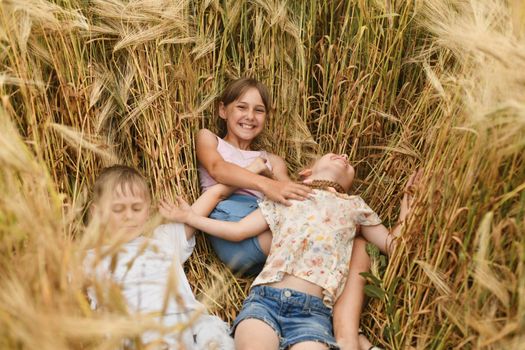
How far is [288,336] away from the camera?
1.80 m

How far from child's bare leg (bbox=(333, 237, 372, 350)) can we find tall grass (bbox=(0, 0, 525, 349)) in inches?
2.3

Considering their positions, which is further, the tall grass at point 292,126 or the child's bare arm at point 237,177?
the child's bare arm at point 237,177

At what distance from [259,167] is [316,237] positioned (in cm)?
41

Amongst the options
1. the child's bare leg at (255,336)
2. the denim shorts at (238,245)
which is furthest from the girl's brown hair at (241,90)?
the child's bare leg at (255,336)

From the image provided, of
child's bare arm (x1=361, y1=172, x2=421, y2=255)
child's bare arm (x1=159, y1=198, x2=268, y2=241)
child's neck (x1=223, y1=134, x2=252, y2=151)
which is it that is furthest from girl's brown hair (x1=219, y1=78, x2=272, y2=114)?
child's bare arm (x1=361, y1=172, x2=421, y2=255)

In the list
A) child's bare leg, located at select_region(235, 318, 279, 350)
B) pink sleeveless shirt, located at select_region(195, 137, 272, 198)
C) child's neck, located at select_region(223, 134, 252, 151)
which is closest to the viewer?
child's bare leg, located at select_region(235, 318, 279, 350)

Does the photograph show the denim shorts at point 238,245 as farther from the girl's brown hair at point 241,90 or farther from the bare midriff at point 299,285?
the girl's brown hair at point 241,90

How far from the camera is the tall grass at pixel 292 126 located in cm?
116

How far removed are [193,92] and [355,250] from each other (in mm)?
787

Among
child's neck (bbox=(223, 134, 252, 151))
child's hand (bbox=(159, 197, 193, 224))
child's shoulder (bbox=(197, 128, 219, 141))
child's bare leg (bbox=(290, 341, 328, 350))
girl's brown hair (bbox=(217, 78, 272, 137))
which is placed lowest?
child's bare leg (bbox=(290, 341, 328, 350))

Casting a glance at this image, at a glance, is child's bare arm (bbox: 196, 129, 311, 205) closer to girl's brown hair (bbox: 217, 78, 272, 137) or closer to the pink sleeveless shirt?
the pink sleeveless shirt

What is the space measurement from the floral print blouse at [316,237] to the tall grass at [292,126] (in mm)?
147

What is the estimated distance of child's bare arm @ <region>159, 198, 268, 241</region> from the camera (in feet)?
6.75

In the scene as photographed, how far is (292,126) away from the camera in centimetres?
246
